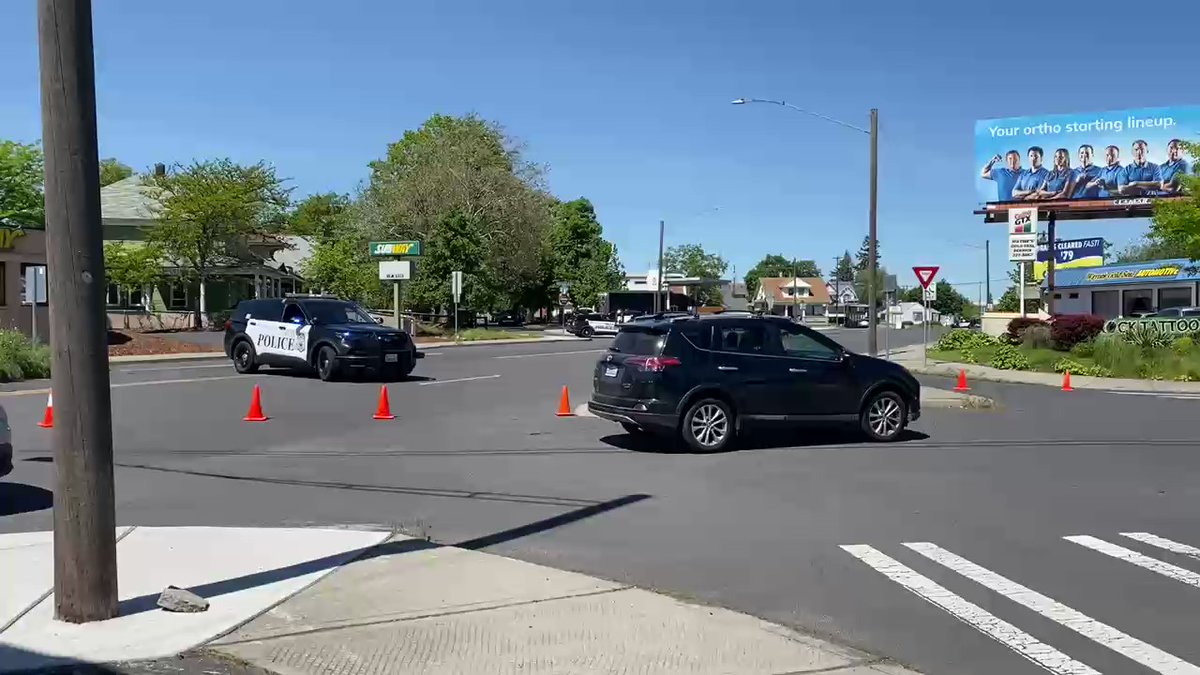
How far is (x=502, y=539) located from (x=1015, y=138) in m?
48.1

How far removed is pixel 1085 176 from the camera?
4988 cm

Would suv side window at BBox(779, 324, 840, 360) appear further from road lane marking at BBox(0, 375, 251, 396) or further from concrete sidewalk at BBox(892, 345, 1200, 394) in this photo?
concrete sidewalk at BBox(892, 345, 1200, 394)

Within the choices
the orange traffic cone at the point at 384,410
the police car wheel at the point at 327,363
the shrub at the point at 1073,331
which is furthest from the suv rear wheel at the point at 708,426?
the shrub at the point at 1073,331

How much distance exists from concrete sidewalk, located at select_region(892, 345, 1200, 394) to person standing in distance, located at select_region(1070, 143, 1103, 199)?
827 inches

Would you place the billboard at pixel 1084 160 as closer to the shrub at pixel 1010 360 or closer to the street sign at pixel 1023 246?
the street sign at pixel 1023 246

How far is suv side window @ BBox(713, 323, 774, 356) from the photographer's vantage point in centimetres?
1325

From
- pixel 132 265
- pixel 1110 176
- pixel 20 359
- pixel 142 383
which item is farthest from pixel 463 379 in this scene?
pixel 1110 176

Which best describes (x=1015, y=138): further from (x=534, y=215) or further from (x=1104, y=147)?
(x=534, y=215)

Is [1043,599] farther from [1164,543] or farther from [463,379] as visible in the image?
[463,379]

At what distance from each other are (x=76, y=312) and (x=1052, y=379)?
2620cm

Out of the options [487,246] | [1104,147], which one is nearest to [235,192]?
[487,246]

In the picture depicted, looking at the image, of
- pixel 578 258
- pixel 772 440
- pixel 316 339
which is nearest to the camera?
pixel 772 440

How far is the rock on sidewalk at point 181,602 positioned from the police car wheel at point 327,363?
17011 mm

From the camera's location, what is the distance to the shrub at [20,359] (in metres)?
24.2
